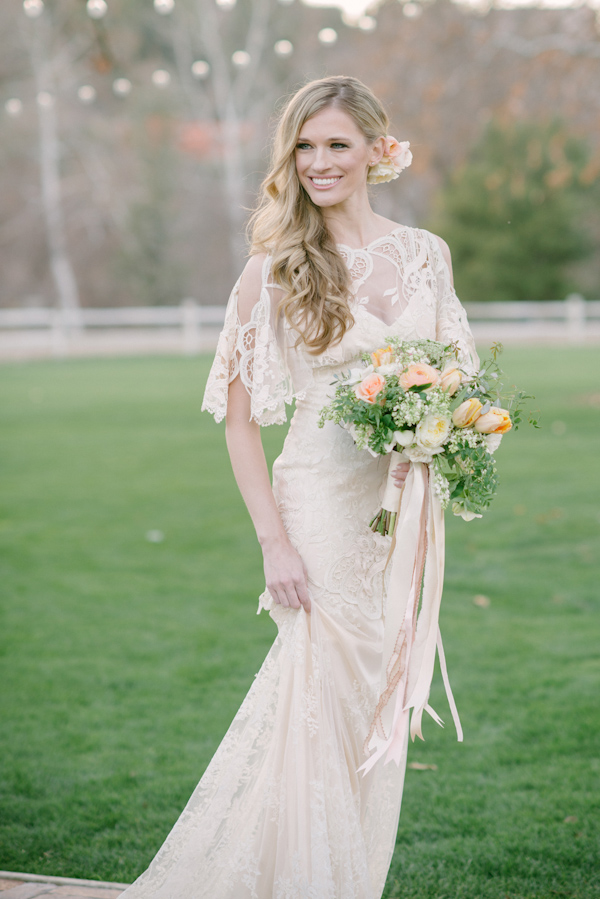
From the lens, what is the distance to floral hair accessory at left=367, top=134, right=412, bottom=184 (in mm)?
2881

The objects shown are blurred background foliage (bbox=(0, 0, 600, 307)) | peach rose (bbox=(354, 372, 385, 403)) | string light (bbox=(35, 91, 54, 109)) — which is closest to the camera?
peach rose (bbox=(354, 372, 385, 403))

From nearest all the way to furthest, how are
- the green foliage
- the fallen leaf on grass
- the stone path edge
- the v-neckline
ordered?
the v-neckline → the stone path edge → the fallen leaf on grass → the green foliage

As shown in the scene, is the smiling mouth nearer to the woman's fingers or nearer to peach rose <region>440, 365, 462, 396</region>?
peach rose <region>440, 365, 462, 396</region>

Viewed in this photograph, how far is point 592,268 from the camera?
117ft

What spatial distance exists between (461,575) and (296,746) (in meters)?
4.31

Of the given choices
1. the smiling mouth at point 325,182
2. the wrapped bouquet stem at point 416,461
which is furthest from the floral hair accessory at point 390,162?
the wrapped bouquet stem at point 416,461

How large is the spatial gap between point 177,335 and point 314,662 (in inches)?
1083

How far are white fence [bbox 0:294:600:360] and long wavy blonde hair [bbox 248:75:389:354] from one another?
23.7 metres

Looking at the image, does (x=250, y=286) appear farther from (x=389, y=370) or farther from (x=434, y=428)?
(x=434, y=428)

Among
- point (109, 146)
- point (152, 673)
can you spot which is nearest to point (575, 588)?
point (152, 673)

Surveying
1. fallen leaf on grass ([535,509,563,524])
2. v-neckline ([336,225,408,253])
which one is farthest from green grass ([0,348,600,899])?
v-neckline ([336,225,408,253])

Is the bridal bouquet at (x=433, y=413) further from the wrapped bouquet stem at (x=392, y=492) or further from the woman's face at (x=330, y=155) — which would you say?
the woman's face at (x=330, y=155)

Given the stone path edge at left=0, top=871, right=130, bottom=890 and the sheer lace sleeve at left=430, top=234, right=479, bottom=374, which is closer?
the sheer lace sleeve at left=430, top=234, right=479, bottom=374

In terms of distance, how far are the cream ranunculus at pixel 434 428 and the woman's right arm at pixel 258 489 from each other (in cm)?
47
